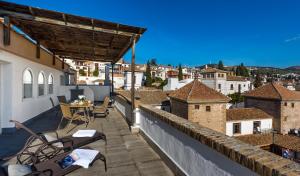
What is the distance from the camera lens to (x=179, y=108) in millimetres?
24406

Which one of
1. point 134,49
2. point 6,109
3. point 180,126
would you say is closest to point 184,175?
point 180,126

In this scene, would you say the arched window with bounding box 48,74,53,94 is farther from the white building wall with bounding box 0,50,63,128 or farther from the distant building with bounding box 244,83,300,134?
the distant building with bounding box 244,83,300,134

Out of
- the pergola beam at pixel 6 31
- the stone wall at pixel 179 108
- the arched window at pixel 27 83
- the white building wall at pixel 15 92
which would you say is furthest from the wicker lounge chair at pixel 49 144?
the stone wall at pixel 179 108

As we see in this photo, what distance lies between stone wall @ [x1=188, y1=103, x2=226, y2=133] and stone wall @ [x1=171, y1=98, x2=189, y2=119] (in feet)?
1.69

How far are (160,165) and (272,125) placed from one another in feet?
107

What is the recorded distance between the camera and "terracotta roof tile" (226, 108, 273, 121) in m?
27.3

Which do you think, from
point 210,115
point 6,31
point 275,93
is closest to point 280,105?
point 275,93

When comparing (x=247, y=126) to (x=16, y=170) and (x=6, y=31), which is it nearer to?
(x=6, y=31)

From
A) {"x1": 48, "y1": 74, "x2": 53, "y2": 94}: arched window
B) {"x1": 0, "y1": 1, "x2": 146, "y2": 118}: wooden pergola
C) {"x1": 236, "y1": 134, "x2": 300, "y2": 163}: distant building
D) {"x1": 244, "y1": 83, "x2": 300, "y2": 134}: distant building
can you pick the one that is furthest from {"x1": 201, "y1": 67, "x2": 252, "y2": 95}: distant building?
{"x1": 0, "y1": 1, "x2": 146, "y2": 118}: wooden pergola

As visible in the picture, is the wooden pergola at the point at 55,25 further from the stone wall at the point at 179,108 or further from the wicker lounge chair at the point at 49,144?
the stone wall at the point at 179,108

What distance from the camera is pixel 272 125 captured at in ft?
100

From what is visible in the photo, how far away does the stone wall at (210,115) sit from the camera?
23.0 m

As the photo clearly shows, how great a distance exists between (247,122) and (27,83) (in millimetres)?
27790

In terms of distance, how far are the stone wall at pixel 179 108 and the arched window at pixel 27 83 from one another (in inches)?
681
